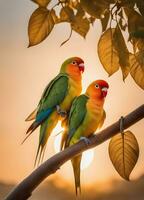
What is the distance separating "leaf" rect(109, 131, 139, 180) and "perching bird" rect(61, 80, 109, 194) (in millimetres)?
104

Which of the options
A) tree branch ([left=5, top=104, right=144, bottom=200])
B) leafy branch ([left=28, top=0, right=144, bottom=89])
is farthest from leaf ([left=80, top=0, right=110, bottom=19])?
tree branch ([left=5, top=104, right=144, bottom=200])

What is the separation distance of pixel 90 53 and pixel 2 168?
0.23m

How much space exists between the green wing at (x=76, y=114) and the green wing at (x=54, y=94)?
0.02m

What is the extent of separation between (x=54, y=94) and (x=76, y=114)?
4cm

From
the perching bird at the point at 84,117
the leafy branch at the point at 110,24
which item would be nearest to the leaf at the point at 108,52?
the leafy branch at the point at 110,24

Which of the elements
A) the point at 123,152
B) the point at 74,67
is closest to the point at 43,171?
the point at 123,152

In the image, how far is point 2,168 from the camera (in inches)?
23.3

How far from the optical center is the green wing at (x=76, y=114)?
0.50 m

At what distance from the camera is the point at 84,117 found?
1.67 feet

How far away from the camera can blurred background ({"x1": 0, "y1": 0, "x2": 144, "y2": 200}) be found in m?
0.57

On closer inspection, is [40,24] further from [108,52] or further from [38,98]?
[38,98]

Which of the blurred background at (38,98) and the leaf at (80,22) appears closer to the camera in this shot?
the leaf at (80,22)

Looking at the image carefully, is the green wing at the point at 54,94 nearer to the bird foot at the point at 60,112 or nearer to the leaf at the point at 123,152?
the bird foot at the point at 60,112

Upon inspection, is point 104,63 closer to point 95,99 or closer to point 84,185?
point 95,99
